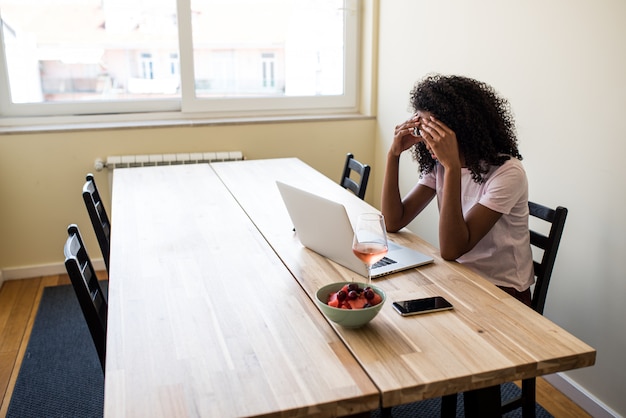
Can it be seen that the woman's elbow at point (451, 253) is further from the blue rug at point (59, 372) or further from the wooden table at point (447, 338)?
the blue rug at point (59, 372)

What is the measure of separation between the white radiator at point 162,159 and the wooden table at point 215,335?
1424mm

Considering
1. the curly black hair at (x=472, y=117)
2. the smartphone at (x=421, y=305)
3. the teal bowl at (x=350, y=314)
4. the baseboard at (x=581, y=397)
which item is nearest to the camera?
the teal bowl at (x=350, y=314)

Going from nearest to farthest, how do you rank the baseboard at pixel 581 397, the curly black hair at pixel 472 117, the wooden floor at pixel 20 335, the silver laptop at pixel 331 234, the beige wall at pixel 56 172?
the silver laptop at pixel 331 234 → the curly black hair at pixel 472 117 → the baseboard at pixel 581 397 → the wooden floor at pixel 20 335 → the beige wall at pixel 56 172

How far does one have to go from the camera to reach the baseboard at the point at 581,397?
2.12m

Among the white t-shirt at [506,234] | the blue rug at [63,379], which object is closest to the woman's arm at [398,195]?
the white t-shirt at [506,234]

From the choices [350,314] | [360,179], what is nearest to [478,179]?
[350,314]

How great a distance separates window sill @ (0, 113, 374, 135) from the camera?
11.1 ft

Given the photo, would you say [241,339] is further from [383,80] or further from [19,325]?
[383,80]

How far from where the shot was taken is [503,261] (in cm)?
182

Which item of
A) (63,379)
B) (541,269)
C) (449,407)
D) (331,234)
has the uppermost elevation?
(331,234)

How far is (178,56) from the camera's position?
3.68 m

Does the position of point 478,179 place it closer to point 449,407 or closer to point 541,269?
point 541,269

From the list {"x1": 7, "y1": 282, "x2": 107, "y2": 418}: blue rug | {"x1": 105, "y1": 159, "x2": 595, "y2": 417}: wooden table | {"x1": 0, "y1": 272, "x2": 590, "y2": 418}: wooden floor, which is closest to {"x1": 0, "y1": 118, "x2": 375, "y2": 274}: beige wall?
{"x1": 0, "y1": 272, "x2": 590, "y2": 418}: wooden floor

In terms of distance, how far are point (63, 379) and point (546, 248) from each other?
1931mm
